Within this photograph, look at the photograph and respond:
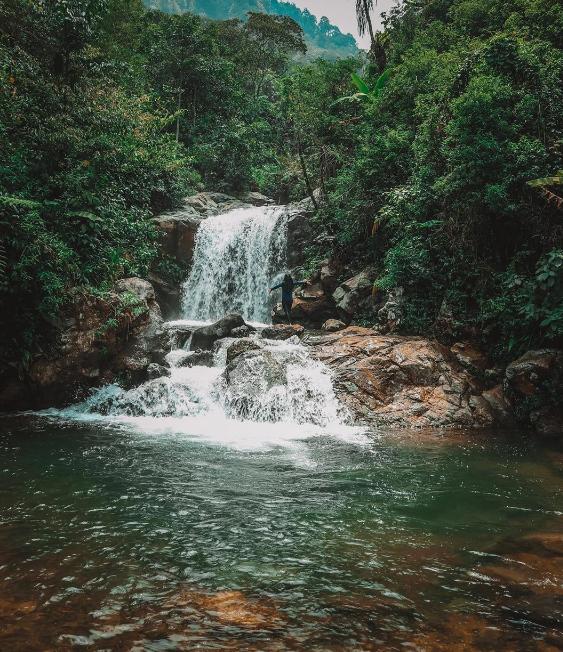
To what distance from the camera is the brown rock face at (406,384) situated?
384 inches

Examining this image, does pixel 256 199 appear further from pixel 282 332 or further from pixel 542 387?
pixel 542 387

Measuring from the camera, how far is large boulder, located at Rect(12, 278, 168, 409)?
10.0 m

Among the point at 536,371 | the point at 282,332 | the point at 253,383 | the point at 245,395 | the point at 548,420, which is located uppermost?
the point at 282,332

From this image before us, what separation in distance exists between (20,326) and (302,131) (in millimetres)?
15397

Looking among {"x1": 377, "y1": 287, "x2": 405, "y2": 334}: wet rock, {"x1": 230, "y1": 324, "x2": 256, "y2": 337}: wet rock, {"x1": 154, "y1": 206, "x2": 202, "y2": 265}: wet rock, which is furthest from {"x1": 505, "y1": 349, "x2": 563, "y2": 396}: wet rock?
{"x1": 154, "y1": 206, "x2": 202, "y2": 265}: wet rock

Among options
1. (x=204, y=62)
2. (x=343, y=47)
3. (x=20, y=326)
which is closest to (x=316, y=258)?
(x=20, y=326)

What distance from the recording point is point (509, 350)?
10.3 meters

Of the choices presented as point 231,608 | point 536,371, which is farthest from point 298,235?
point 231,608

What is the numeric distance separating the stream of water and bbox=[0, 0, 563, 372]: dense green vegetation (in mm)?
3241

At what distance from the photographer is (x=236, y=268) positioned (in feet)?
63.0

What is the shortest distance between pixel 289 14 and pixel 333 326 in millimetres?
122142

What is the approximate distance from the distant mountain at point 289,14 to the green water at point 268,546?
106 meters

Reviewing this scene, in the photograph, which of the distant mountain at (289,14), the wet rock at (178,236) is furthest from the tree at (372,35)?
the distant mountain at (289,14)

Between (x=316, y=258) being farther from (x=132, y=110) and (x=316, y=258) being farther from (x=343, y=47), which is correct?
(x=343, y=47)
